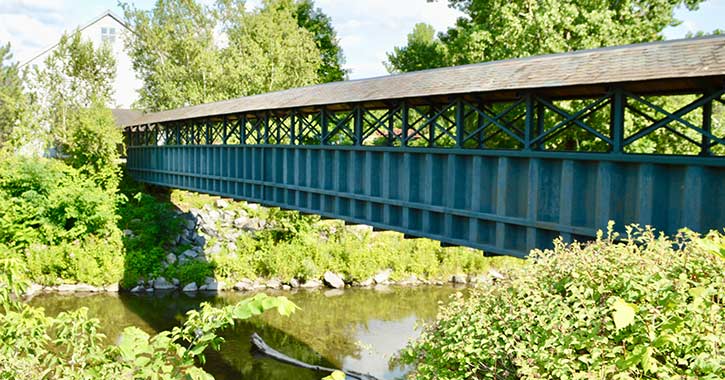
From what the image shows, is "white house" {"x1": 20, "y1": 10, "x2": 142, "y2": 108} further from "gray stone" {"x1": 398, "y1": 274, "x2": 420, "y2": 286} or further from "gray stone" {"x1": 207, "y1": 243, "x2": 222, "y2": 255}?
"gray stone" {"x1": 398, "y1": 274, "x2": 420, "y2": 286}

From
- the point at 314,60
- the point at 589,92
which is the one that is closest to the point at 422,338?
the point at 589,92

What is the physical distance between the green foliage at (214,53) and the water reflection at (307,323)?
706 inches

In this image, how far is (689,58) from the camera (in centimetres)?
874

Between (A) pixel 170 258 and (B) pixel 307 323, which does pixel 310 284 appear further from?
(A) pixel 170 258

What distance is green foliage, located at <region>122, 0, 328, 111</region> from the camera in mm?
39969

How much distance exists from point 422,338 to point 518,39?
19077 millimetres

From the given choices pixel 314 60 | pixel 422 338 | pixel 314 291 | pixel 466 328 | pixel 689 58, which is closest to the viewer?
pixel 466 328

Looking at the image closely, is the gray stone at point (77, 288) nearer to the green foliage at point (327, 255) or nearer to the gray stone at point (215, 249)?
the green foliage at point (327, 255)

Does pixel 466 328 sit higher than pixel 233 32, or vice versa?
pixel 233 32

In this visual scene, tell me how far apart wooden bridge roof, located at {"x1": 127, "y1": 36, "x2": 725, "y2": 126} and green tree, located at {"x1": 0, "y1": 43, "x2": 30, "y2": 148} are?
27703 millimetres

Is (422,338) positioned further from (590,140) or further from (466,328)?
(590,140)

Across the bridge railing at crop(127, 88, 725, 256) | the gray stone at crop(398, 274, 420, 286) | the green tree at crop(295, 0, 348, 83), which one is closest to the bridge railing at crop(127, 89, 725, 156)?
the bridge railing at crop(127, 88, 725, 256)

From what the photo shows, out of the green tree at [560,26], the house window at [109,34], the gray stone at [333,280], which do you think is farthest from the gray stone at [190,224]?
the house window at [109,34]

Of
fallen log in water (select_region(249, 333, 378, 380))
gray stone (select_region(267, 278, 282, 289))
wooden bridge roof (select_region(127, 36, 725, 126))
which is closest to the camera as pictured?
wooden bridge roof (select_region(127, 36, 725, 126))
